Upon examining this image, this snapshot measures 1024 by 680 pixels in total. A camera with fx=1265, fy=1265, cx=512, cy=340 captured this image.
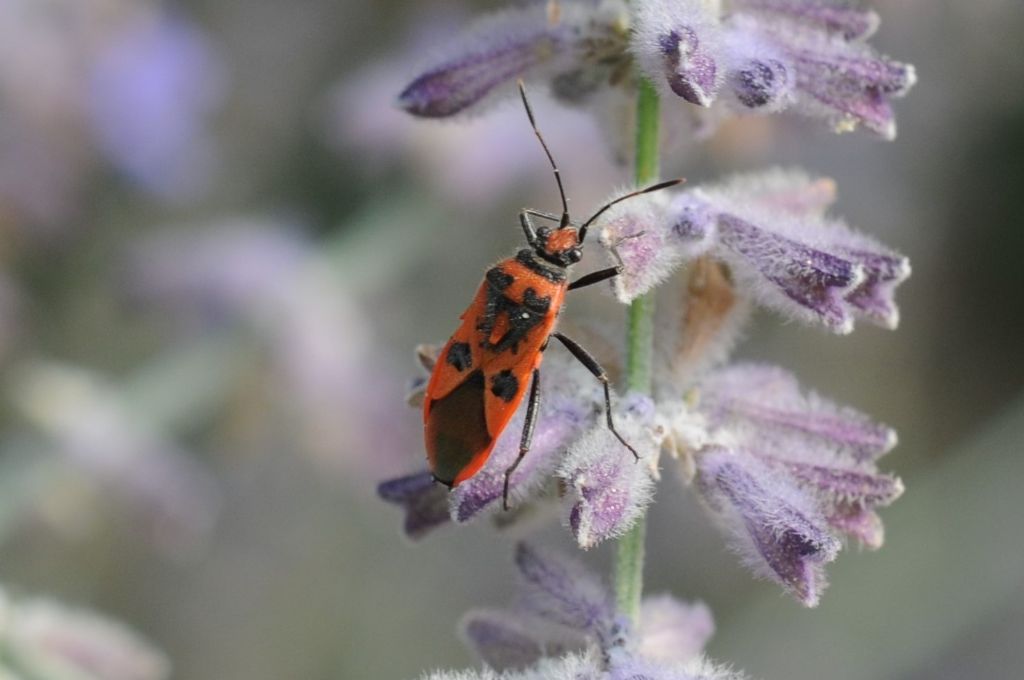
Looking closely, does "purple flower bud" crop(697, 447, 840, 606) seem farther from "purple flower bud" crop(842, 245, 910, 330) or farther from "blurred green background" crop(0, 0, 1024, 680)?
"blurred green background" crop(0, 0, 1024, 680)

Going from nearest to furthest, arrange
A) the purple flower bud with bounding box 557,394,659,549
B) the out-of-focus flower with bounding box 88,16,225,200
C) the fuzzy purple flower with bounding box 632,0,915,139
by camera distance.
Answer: the purple flower bud with bounding box 557,394,659,549 → the fuzzy purple flower with bounding box 632,0,915,139 → the out-of-focus flower with bounding box 88,16,225,200

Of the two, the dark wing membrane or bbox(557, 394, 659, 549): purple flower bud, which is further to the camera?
the dark wing membrane

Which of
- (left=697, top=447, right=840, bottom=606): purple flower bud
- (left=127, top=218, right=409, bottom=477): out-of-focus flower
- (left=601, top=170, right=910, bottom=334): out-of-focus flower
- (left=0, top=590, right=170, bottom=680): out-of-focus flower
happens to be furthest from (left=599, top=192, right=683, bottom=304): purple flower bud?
(left=127, top=218, right=409, bottom=477): out-of-focus flower

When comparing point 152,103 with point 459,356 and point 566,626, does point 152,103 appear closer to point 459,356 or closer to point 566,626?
point 459,356

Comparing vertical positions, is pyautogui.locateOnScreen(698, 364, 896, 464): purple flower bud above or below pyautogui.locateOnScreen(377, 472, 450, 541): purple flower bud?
above

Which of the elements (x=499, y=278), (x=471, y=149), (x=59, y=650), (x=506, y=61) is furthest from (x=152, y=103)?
(x=506, y=61)

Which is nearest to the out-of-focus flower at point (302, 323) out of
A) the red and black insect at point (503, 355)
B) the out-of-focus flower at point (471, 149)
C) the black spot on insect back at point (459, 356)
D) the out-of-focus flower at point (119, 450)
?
the out-of-focus flower at point (119, 450)

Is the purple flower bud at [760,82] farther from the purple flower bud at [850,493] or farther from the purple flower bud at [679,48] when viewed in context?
the purple flower bud at [850,493]
